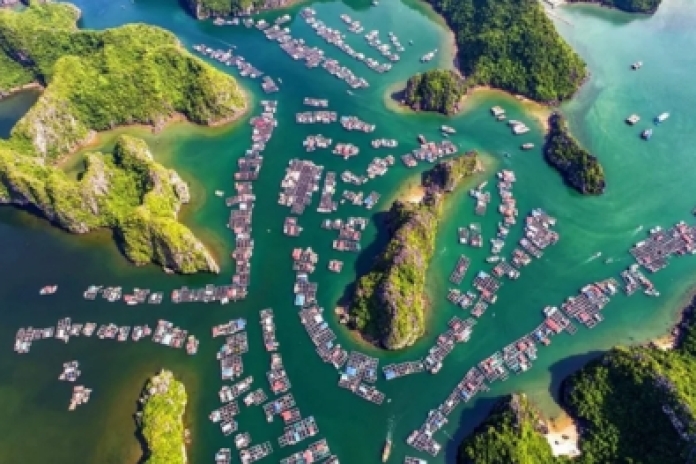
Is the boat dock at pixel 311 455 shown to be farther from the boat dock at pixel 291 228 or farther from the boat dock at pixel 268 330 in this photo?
the boat dock at pixel 291 228

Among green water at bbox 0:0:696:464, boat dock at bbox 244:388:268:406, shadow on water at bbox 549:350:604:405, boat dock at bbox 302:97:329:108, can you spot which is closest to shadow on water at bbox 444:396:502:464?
green water at bbox 0:0:696:464

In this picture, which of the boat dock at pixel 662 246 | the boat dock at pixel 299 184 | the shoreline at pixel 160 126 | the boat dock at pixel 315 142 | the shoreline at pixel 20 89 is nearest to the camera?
the boat dock at pixel 662 246

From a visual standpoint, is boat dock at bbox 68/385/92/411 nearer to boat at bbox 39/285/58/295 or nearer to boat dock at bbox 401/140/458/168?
boat at bbox 39/285/58/295

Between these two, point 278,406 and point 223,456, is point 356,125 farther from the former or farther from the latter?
point 223,456

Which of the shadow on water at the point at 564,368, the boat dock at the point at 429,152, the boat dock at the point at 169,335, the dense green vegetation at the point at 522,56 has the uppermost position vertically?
the dense green vegetation at the point at 522,56

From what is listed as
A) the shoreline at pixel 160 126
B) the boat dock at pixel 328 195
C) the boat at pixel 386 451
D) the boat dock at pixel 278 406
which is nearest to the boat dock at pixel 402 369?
the boat at pixel 386 451

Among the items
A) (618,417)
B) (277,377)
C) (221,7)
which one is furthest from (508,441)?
(221,7)
